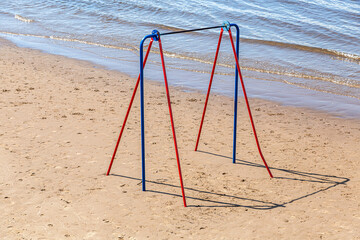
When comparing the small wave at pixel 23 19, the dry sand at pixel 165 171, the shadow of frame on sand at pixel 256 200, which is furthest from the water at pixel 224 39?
the shadow of frame on sand at pixel 256 200

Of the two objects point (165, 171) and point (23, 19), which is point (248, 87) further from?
point (23, 19)

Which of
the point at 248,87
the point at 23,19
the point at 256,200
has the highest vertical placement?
the point at 23,19

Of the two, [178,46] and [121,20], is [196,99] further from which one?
[121,20]

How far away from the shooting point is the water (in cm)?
1140

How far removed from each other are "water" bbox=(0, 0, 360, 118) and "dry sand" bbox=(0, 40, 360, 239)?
1774 millimetres

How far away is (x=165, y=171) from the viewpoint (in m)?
6.61

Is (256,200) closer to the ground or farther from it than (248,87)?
closer to the ground

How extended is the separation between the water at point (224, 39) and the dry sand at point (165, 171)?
177cm

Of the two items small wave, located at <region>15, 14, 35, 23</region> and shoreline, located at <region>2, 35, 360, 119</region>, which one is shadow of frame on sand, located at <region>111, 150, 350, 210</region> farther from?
small wave, located at <region>15, 14, 35, 23</region>

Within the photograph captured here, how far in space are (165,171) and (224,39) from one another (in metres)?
10.3

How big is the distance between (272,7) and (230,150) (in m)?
15.2

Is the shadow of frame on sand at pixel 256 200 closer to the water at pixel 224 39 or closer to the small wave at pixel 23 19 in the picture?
the water at pixel 224 39

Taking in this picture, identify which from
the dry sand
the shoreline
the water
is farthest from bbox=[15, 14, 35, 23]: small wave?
the dry sand

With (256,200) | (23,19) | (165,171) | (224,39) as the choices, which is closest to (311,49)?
(224,39)
